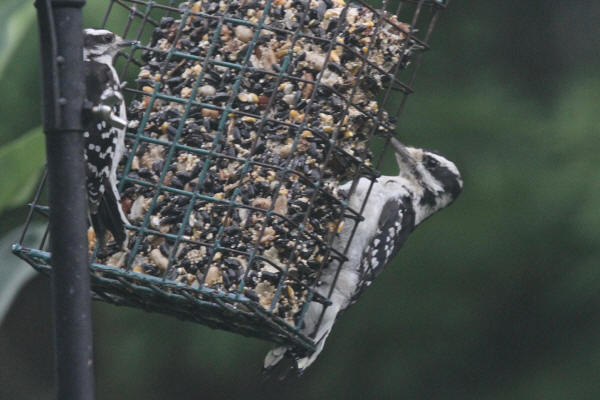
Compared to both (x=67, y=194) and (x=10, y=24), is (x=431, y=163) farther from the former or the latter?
(x=67, y=194)

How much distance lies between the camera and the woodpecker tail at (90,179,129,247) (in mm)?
2627

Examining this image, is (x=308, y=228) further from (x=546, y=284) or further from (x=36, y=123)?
(x=546, y=284)

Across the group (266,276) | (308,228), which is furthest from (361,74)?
(266,276)

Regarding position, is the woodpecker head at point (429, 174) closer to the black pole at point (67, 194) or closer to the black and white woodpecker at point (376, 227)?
the black and white woodpecker at point (376, 227)

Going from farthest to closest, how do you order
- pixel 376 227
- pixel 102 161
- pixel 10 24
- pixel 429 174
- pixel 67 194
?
pixel 429 174 < pixel 376 227 < pixel 10 24 < pixel 102 161 < pixel 67 194

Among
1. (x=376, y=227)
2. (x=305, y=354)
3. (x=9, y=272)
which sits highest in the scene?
(x=376, y=227)

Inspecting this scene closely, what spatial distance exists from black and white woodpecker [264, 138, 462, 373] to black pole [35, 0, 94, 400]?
120cm

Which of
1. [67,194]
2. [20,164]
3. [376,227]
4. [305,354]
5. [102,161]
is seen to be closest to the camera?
[67,194]

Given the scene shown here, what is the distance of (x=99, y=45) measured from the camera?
2.67 metres

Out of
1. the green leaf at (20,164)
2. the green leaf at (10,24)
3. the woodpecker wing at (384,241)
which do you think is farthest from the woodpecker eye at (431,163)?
the green leaf at (10,24)

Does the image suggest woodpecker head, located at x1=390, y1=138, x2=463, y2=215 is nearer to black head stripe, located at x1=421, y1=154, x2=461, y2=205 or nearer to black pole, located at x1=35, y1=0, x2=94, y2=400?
black head stripe, located at x1=421, y1=154, x2=461, y2=205

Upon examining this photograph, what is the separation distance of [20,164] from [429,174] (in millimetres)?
1551

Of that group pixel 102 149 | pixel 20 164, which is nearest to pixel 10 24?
pixel 20 164

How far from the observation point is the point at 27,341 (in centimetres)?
488
